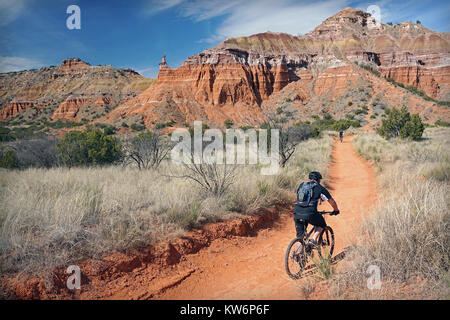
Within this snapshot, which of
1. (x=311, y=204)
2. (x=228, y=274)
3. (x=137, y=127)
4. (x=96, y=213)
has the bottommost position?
(x=228, y=274)

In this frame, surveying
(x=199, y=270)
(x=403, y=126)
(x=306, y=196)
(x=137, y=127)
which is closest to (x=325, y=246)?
(x=306, y=196)

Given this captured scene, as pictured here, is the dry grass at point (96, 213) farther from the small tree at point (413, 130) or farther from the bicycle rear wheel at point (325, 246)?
the small tree at point (413, 130)

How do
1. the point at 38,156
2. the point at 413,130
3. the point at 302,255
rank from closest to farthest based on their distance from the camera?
the point at 302,255 → the point at 38,156 → the point at 413,130

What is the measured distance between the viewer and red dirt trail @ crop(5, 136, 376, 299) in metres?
3.81

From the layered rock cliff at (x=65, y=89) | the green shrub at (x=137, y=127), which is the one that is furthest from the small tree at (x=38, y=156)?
the layered rock cliff at (x=65, y=89)

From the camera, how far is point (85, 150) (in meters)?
12.2

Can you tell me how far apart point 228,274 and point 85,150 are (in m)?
10.2

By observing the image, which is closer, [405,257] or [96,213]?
[405,257]

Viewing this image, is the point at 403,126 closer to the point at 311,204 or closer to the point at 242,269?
the point at 311,204

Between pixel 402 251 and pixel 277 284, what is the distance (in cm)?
191

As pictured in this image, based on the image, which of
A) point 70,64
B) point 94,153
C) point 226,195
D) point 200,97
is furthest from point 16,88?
point 226,195

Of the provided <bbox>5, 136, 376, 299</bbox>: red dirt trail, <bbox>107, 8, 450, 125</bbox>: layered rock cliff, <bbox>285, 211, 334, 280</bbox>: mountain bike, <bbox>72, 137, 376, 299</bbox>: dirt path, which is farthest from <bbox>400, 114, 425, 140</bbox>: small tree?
<bbox>107, 8, 450, 125</bbox>: layered rock cliff

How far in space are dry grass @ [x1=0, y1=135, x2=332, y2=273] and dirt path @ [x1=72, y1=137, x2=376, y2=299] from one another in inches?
23.8

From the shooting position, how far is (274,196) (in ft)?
25.5
